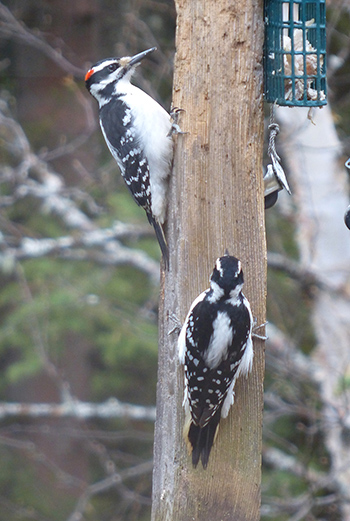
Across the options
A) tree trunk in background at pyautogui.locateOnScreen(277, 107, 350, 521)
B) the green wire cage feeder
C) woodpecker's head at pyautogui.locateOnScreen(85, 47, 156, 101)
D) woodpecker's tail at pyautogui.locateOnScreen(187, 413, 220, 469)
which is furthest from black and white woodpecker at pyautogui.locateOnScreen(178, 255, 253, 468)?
tree trunk in background at pyautogui.locateOnScreen(277, 107, 350, 521)

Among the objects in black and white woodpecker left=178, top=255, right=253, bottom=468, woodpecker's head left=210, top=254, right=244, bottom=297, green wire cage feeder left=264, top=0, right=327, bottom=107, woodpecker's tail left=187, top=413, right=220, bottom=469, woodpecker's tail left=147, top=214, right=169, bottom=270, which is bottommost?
woodpecker's tail left=187, top=413, right=220, bottom=469

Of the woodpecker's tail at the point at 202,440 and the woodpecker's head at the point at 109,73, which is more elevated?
the woodpecker's head at the point at 109,73

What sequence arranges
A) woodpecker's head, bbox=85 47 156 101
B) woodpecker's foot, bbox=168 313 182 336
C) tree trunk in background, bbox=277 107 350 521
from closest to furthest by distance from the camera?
woodpecker's foot, bbox=168 313 182 336, woodpecker's head, bbox=85 47 156 101, tree trunk in background, bbox=277 107 350 521

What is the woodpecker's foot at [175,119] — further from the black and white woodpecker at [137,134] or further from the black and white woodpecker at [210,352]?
the black and white woodpecker at [210,352]

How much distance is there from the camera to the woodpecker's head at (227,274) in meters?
2.33

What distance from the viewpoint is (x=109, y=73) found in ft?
11.1

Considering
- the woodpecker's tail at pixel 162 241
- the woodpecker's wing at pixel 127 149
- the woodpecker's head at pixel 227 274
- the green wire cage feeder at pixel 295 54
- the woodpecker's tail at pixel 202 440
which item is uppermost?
the green wire cage feeder at pixel 295 54

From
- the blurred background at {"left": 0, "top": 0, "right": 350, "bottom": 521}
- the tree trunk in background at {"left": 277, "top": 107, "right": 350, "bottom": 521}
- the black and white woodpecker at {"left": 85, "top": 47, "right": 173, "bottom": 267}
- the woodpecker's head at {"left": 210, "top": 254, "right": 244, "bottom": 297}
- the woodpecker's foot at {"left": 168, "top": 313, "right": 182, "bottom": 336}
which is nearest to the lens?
the woodpecker's head at {"left": 210, "top": 254, "right": 244, "bottom": 297}

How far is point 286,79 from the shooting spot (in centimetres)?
255

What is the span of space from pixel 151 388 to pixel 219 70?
544cm

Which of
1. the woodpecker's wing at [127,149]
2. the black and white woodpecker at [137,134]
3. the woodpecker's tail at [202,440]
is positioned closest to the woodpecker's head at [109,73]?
the black and white woodpecker at [137,134]

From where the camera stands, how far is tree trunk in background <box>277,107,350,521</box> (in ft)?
15.6

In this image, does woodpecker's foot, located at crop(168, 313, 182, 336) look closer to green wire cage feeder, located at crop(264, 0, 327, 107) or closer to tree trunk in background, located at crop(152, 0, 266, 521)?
tree trunk in background, located at crop(152, 0, 266, 521)

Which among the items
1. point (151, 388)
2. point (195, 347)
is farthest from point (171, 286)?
point (151, 388)
